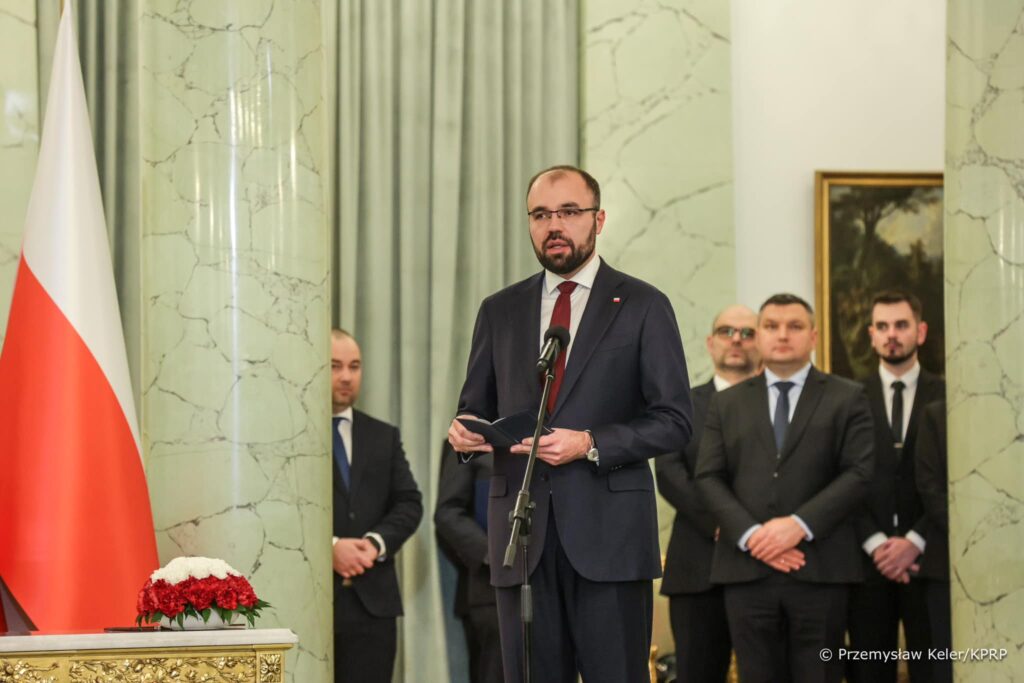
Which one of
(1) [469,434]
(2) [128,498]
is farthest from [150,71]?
(1) [469,434]

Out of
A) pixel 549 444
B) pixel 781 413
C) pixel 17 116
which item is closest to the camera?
pixel 549 444

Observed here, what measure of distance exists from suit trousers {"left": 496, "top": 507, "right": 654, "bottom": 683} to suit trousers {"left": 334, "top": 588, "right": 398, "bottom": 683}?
8.43ft

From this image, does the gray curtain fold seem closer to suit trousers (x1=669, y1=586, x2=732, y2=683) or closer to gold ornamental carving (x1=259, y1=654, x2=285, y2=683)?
suit trousers (x1=669, y1=586, x2=732, y2=683)

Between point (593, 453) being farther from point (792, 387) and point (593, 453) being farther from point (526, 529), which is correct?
point (792, 387)

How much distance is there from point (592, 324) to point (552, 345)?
1.15ft

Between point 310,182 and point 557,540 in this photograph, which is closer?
point 557,540

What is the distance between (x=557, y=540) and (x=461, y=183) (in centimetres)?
436

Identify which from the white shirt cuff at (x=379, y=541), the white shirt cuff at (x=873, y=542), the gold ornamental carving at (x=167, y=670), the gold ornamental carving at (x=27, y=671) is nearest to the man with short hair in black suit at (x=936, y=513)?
the white shirt cuff at (x=873, y=542)

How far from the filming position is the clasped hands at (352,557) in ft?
20.8

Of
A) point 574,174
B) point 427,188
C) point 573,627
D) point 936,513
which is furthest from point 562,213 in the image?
point 427,188

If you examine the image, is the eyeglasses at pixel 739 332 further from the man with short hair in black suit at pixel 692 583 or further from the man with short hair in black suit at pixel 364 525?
the man with short hair in black suit at pixel 364 525

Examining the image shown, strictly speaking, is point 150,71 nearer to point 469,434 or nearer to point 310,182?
point 310,182

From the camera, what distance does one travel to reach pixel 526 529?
11.9 feet

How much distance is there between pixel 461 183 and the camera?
Result: 26.4 ft
